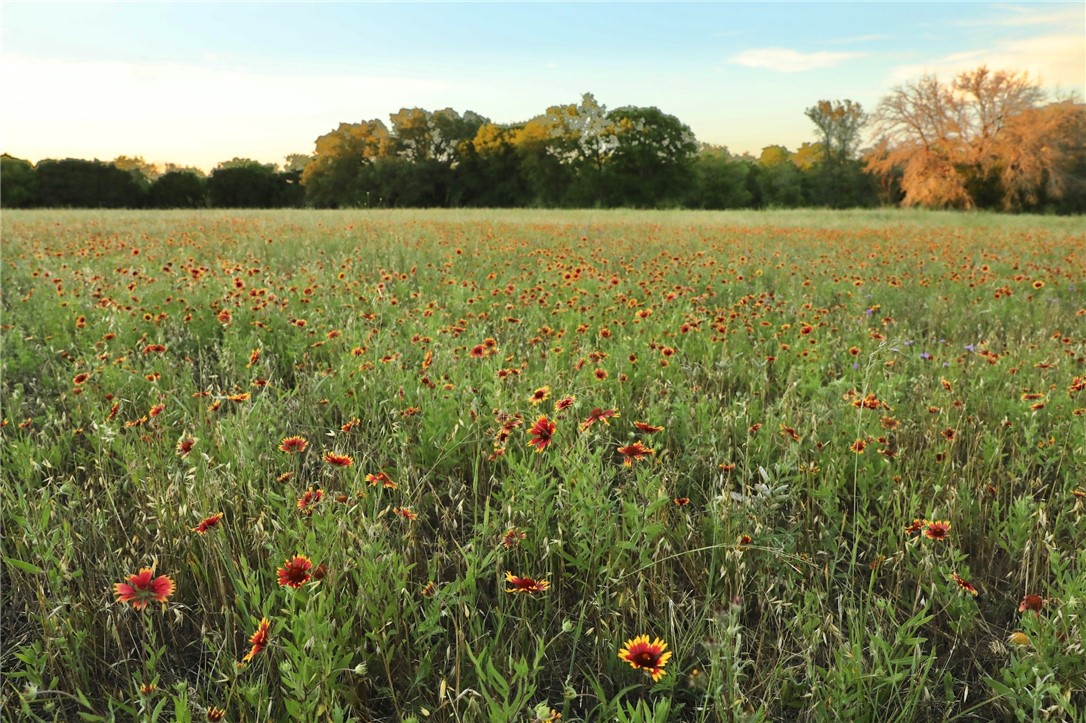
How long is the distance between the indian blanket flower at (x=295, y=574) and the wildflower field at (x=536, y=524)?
0.09ft

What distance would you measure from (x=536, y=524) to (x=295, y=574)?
739 mm

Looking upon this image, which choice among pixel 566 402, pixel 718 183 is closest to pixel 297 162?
pixel 718 183

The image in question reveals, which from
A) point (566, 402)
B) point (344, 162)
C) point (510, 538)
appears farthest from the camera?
point (344, 162)

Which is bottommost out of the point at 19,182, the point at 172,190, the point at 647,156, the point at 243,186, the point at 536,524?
the point at 536,524

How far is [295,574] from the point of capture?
61.0 inches

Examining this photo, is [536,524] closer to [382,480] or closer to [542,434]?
[542,434]

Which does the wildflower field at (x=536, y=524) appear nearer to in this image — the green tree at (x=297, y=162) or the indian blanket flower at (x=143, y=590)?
the indian blanket flower at (x=143, y=590)

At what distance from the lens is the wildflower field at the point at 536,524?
63.7 inches

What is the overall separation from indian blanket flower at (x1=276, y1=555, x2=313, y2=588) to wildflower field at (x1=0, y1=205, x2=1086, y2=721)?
0.09ft

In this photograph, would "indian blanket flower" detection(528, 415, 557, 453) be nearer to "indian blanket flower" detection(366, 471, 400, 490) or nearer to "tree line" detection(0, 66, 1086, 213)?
"indian blanket flower" detection(366, 471, 400, 490)

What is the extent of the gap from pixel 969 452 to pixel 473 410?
2007 mm

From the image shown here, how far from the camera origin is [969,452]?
9.14 feet

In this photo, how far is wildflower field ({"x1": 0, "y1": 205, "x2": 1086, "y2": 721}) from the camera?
5.31ft

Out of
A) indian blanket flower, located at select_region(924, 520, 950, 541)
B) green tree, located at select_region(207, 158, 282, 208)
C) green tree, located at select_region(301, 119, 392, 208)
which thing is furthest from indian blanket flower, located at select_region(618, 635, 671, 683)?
green tree, located at select_region(301, 119, 392, 208)
